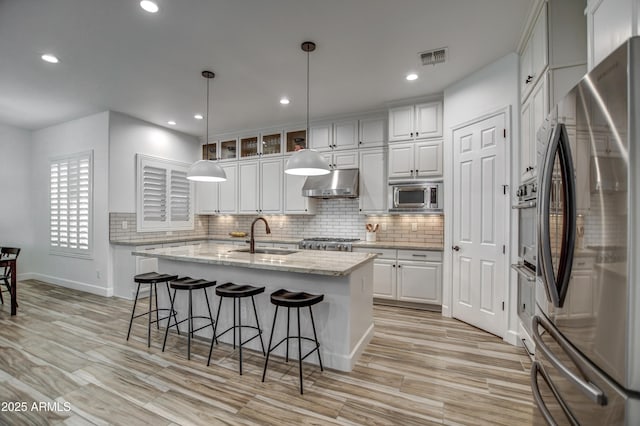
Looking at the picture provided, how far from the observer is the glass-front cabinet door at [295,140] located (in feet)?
16.9

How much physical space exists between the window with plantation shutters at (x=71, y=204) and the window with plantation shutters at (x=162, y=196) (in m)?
0.77

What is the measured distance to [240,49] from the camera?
289 cm

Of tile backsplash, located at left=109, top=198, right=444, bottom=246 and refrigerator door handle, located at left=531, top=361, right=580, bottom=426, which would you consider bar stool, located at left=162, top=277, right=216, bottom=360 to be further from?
refrigerator door handle, located at left=531, top=361, right=580, bottom=426

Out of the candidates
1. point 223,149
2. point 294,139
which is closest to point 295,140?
point 294,139

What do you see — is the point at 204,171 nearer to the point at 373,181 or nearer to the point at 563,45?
the point at 373,181

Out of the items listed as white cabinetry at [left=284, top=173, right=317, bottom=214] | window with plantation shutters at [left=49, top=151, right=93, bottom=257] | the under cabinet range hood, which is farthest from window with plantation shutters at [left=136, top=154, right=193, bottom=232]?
the under cabinet range hood

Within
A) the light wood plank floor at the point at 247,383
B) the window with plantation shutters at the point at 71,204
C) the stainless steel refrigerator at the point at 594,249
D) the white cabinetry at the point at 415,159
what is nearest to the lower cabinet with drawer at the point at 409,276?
the light wood plank floor at the point at 247,383

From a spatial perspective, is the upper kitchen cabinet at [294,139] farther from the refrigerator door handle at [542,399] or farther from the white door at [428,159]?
the refrigerator door handle at [542,399]

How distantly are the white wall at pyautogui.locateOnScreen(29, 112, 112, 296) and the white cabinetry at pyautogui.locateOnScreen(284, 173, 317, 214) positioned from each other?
2.89m

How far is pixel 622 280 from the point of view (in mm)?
842

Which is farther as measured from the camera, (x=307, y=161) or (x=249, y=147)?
(x=249, y=147)

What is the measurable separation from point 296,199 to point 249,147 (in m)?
1.54

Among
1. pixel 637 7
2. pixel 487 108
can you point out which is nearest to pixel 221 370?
pixel 637 7

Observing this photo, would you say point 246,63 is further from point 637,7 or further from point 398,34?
point 637,7
